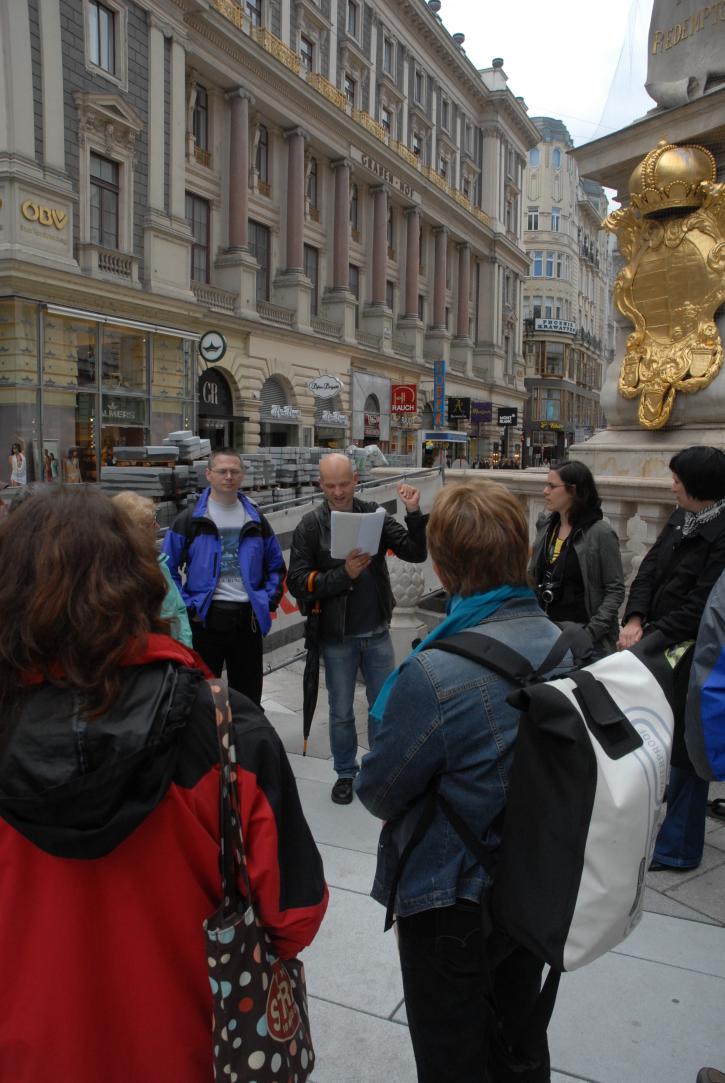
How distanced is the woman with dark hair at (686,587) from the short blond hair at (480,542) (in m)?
1.58

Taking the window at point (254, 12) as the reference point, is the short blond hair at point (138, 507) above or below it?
below

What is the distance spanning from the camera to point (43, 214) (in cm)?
2016

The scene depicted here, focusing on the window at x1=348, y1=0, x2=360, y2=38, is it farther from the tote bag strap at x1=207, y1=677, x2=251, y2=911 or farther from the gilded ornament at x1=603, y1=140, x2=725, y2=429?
the tote bag strap at x1=207, y1=677, x2=251, y2=911

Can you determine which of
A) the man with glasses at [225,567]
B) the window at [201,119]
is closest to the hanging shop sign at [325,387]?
the window at [201,119]

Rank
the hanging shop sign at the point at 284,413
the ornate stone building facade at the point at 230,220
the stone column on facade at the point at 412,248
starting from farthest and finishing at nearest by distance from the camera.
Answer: the stone column on facade at the point at 412,248 → the hanging shop sign at the point at 284,413 → the ornate stone building facade at the point at 230,220

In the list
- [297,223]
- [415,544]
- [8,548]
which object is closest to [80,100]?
[297,223]

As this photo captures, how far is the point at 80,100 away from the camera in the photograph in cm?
2139

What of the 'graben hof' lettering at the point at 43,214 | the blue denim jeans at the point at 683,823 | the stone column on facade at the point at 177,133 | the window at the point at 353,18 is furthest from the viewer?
the window at the point at 353,18

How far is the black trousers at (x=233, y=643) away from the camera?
4.63 meters

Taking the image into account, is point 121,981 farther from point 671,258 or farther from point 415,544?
point 671,258

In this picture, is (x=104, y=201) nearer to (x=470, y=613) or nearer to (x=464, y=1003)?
(x=470, y=613)

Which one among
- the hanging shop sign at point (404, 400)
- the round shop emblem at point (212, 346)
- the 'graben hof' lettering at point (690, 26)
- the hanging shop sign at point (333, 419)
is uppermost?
the 'graben hof' lettering at point (690, 26)

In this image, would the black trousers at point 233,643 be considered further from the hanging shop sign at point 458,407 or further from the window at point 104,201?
the hanging shop sign at point 458,407

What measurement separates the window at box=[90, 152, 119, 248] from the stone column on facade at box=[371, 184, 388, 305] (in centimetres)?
1791
